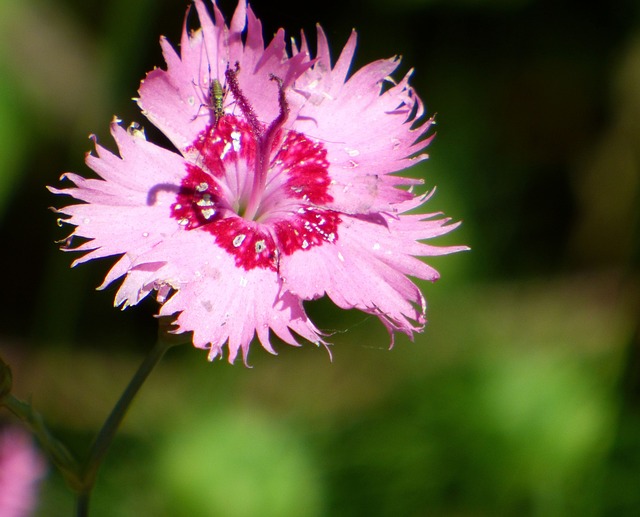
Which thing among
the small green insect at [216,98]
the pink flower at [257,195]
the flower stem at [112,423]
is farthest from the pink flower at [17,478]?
the small green insect at [216,98]

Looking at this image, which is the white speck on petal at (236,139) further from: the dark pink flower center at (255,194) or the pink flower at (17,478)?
the pink flower at (17,478)

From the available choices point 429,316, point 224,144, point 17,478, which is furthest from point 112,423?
point 429,316

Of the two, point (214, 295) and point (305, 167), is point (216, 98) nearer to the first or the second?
point (305, 167)

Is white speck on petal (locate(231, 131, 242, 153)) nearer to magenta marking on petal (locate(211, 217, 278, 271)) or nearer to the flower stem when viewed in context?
magenta marking on petal (locate(211, 217, 278, 271))

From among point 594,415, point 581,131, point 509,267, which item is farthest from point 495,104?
point 594,415

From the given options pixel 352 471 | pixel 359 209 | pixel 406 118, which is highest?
pixel 406 118

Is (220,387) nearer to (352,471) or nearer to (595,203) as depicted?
(352,471)
